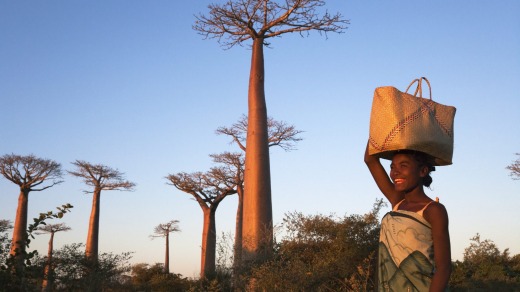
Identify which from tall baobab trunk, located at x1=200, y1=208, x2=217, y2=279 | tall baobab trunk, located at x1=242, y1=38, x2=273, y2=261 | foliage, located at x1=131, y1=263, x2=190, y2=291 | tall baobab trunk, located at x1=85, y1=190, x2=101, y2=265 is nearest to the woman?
tall baobab trunk, located at x1=242, y1=38, x2=273, y2=261

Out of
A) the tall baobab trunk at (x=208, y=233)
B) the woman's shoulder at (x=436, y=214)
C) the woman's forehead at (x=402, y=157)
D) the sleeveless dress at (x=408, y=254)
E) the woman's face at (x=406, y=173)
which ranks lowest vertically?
the sleeveless dress at (x=408, y=254)

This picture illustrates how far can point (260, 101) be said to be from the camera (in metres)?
10.9

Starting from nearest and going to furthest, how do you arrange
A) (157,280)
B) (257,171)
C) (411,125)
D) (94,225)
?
(411,125) < (257,171) < (157,280) < (94,225)

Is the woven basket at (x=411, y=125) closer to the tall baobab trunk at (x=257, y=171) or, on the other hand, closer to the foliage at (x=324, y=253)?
the foliage at (x=324, y=253)

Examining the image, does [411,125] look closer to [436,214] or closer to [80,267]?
[436,214]

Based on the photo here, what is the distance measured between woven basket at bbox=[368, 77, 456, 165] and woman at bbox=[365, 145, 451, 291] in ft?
0.22

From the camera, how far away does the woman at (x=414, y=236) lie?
83.8 inches

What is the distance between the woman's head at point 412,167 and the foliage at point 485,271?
7100mm

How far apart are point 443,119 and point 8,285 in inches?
127

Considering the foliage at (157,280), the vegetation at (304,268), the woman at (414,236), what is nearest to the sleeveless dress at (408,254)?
the woman at (414,236)

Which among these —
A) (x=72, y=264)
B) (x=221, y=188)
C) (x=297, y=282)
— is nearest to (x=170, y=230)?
(x=221, y=188)

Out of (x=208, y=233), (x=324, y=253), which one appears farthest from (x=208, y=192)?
(x=324, y=253)

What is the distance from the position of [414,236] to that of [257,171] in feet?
27.1

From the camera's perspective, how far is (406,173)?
90.8 inches
